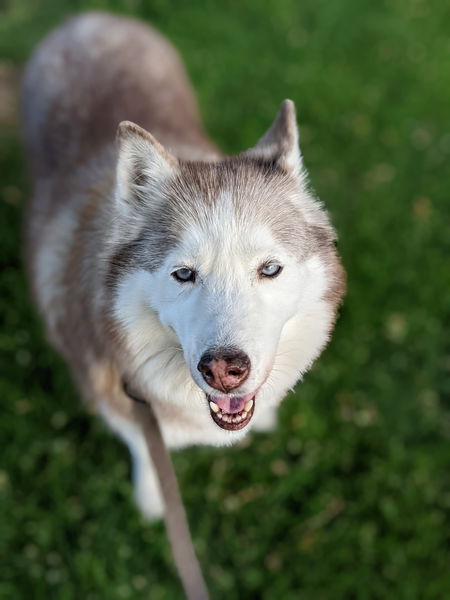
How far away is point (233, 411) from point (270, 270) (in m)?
0.59

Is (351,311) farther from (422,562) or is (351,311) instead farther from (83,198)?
(83,198)

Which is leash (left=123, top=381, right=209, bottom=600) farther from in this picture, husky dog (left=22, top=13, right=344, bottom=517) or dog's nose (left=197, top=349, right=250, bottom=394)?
dog's nose (left=197, top=349, right=250, bottom=394)


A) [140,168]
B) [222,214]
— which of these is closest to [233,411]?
[222,214]

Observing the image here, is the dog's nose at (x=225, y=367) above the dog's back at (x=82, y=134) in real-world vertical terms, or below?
below

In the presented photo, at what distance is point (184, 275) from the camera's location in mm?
2125

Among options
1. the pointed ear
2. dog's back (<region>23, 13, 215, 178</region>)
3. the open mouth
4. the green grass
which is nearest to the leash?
the open mouth

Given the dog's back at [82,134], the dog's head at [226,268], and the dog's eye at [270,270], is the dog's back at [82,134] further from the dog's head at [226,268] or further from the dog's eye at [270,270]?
the dog's eye at [270,270]

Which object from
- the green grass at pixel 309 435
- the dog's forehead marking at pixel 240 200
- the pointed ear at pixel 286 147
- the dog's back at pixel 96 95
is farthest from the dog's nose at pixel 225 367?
the green grass at pixel 309 435

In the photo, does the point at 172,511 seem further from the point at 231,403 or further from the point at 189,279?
the point at 189,279

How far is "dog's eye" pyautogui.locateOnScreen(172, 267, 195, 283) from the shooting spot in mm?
2117

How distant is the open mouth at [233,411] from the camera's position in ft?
7.07

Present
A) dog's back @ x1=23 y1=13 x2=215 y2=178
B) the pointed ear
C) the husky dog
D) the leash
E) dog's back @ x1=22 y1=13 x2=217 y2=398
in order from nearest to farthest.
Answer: the husky dog < the pointed ear < the leash < dog's back @ x1=22 y1=13 x2=217 y2=398 < dog's back @ x1=23 y1=13 x2=215 y2=178

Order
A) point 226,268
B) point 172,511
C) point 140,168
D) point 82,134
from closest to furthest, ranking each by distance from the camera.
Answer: point 226,268 < point 140,168 < point 172,511 < point 82,134

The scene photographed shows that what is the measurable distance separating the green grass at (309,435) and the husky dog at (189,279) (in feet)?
2.80
